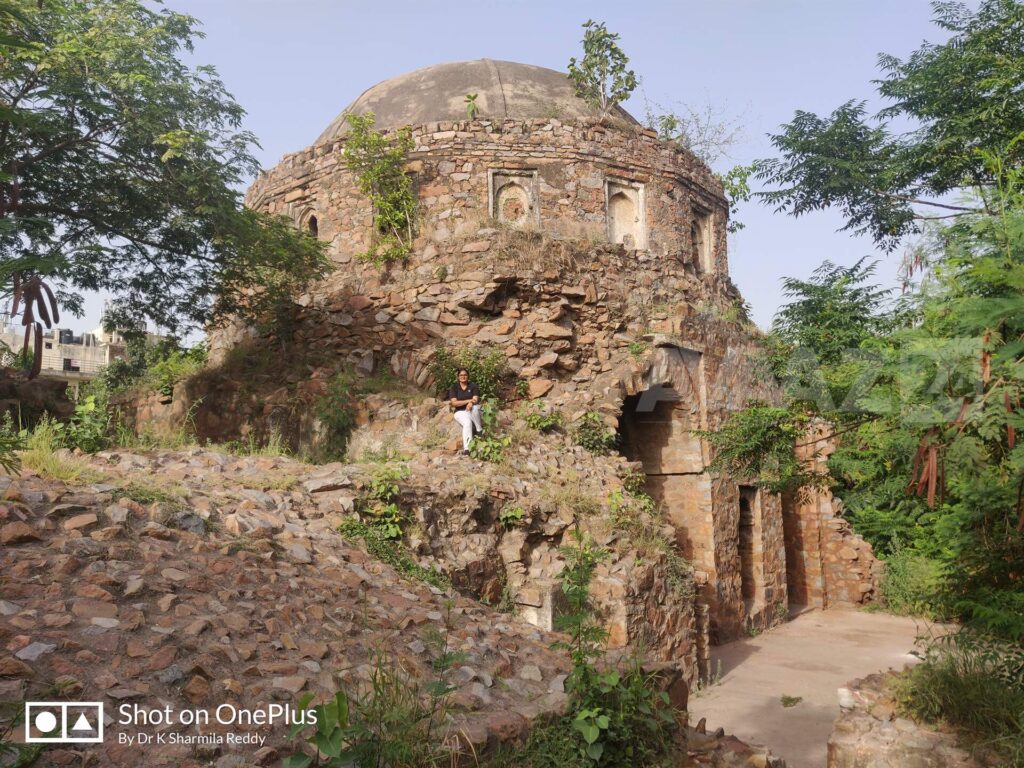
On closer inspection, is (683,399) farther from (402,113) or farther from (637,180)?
(402,113)

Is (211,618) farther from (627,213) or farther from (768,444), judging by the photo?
(627,213)

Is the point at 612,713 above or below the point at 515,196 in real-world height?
below

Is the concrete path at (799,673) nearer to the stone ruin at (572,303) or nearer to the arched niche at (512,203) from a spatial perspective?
the stone ruin at (572,303)

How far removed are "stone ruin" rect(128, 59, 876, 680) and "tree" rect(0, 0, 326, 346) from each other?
1219mm

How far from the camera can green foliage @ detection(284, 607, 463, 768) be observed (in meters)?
2.89

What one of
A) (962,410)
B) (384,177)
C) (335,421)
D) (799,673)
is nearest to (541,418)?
(335,421)

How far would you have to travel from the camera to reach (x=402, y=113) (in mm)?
13367

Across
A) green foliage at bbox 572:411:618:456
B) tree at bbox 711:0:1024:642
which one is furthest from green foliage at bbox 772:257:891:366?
green foliage at bbox 572:411:618:456

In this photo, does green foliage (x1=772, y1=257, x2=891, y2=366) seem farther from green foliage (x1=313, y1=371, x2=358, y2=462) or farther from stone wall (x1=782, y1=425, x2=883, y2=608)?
green foliage (x1=313, y1=371, x2=358, y2=462)

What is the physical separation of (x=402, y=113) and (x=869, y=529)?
11.6m

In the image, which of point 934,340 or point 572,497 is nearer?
point 934,340

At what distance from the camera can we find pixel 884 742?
5.30 meters

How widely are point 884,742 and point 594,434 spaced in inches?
195

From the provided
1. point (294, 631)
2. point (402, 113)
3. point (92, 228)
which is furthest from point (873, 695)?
point (402, 113)
